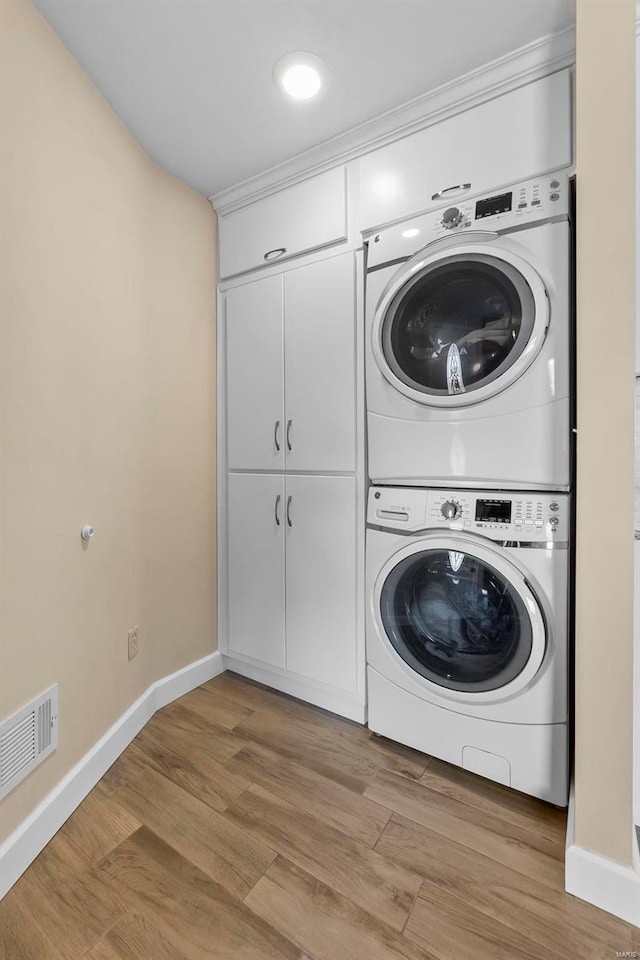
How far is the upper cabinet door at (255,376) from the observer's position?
200cm

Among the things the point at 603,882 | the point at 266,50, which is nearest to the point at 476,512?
the point at 603,882

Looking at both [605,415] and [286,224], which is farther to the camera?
[286,224]

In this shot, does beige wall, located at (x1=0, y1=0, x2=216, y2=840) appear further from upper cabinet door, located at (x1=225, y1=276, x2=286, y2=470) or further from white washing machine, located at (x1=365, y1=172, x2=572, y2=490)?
white washing machine, located at (x1=365, y1=172, x2=572, y2=490)

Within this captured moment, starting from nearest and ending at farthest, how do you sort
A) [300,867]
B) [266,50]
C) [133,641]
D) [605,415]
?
[605,415] < [300,867] < [266,50] < [133,641]

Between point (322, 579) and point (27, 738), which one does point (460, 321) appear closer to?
point (322, 579)

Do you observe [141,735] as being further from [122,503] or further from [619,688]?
[619,688]

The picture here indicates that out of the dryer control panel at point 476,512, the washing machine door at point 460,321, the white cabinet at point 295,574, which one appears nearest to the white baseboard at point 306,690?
the white cabinet at point 295,574

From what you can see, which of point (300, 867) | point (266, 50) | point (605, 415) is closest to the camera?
point (605, 415)

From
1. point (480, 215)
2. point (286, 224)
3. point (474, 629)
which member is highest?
point (286, 224)

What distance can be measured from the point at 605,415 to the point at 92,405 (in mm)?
1540

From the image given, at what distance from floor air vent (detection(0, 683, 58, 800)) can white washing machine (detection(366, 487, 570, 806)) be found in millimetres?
1054

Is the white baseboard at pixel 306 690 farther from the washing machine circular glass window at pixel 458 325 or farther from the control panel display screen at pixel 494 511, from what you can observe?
the washing machine circular glass window at pixel 458 325

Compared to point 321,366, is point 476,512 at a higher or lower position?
lower

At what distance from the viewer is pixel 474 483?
4.84 ft
